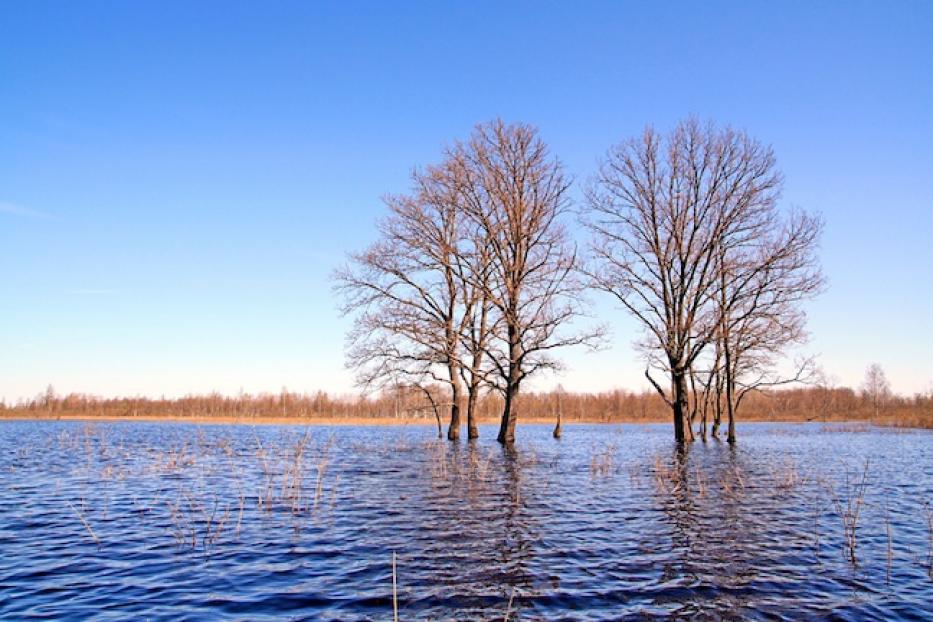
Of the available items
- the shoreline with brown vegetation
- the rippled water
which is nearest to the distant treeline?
the shoreline with brown vegetation

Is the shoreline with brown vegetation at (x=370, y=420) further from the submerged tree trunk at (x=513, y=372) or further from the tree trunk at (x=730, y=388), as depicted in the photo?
the tree trunk at (x=730, y=388)

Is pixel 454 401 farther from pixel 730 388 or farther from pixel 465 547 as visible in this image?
pixel 465 547

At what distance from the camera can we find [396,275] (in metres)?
31.3

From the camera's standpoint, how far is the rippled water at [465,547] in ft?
20.9

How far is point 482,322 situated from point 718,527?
21.4 m

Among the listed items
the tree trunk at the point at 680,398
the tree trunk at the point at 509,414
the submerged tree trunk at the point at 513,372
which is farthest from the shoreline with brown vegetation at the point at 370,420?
the tree trunk at the point at 680,398

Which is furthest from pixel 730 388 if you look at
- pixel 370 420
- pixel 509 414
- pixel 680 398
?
pixel 370 420

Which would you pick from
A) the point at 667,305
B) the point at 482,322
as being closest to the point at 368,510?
the point at 482,322

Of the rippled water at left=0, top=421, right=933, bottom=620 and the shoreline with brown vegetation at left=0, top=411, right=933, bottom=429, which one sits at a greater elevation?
the rippled water at left=0, top=421, right=933, bottom=620

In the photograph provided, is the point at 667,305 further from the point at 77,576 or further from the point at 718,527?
the point at 77,576

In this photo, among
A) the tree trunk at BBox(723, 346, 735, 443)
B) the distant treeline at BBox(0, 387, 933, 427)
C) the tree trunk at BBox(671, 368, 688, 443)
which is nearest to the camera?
the tree trunk at BBox(671, 368, 688, 443)

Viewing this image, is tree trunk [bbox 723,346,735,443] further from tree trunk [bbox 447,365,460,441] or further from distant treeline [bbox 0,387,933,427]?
Result: distant treeline [bbox 0,387,933,427]

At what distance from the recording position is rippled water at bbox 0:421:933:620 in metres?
6.38

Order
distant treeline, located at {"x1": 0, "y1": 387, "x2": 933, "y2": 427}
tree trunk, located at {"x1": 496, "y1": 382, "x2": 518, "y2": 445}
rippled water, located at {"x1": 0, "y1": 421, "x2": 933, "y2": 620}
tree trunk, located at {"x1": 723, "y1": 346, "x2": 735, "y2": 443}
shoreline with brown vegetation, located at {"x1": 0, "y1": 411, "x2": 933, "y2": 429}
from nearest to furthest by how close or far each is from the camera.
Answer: rippled water, located at {"x1": 0, "y1": 421, "x2": 933, "y2": 620}
tree trunk, located at {"x1": 496, "y1": 382, "x2": 518, "y2": 445}
tree trunk, located at {"x1": 723, "y1": 346, "x2": 735, "y2": 443}
shoreline with brown vegetation, located at {"x1": 0, "y1": 411, "x2": 933, "y2": 429}
distant treeline, located at {"x1": 0, "y1": 387, "x2": 933, "y2": 427}
